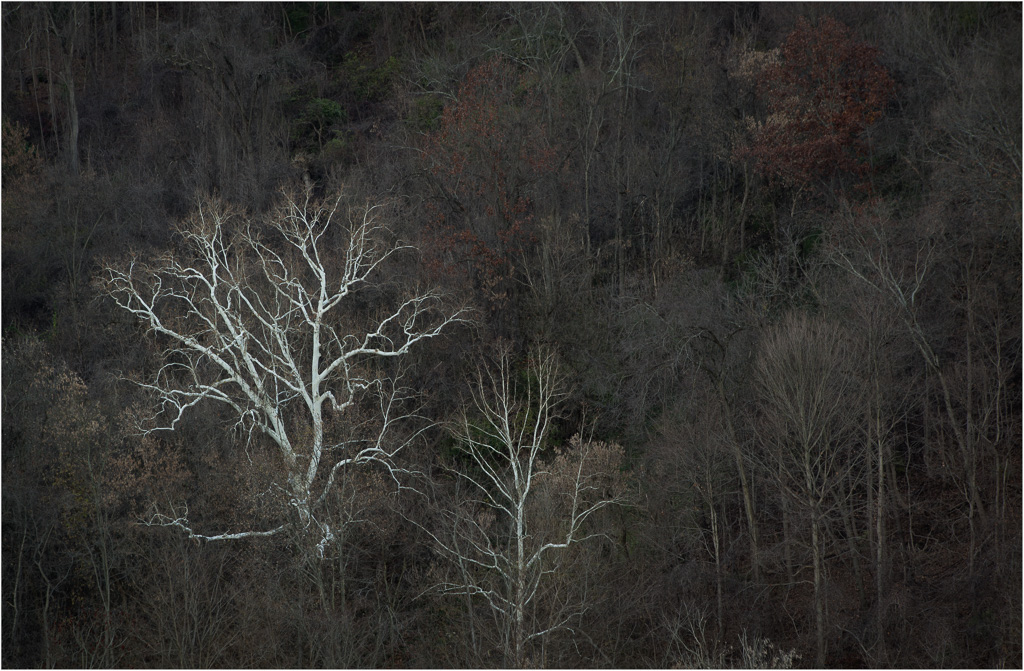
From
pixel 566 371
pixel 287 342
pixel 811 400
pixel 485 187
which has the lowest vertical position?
pixel 566 371

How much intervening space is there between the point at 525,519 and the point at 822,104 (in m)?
16.5

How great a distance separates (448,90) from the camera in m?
35.9

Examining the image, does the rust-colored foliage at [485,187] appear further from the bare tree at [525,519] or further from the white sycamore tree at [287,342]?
the bare tree at [525,519]

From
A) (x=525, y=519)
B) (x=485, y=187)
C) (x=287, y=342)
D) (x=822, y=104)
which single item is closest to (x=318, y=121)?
(x=485, y=187)

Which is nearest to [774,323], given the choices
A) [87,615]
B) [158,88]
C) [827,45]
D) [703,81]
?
[827,45]

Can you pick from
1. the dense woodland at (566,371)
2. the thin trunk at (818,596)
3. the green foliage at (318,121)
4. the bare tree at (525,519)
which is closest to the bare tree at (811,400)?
the thin trunk at (818,596)

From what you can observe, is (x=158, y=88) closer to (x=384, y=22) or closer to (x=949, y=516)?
(x=384, y=22)

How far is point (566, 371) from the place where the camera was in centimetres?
2753

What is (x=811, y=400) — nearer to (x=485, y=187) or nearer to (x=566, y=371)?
(x=566, y=371)

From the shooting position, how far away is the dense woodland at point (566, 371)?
21.6 meters

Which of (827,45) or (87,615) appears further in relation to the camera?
(827,45)

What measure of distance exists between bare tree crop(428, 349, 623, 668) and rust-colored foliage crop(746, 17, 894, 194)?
1059cm

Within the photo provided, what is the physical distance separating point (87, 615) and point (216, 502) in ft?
14.1

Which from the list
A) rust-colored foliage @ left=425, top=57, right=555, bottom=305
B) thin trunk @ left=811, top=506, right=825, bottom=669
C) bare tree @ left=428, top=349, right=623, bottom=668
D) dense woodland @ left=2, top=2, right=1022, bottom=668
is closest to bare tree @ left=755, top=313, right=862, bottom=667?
thin trunk @ left=811, top=506, right=825, bottom=669
